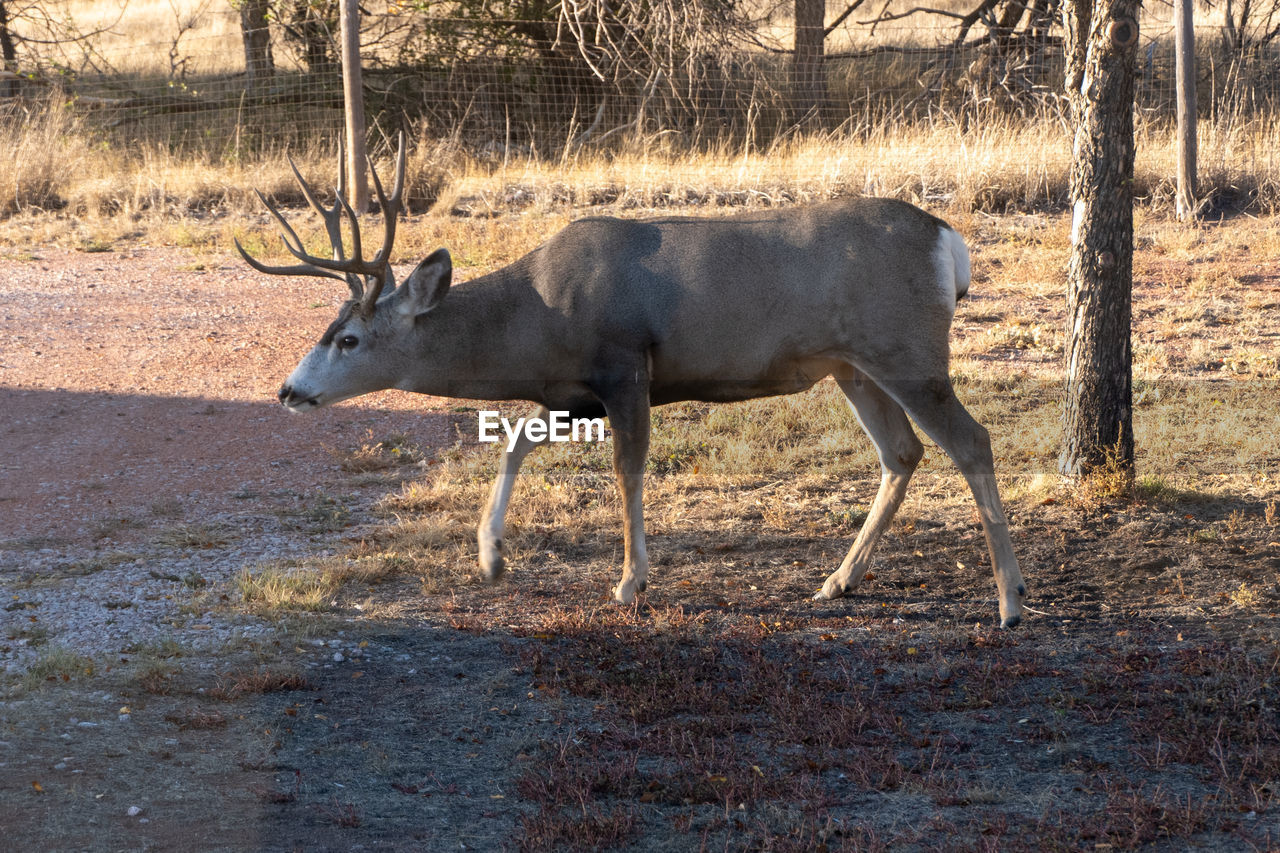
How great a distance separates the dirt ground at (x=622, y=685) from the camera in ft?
13.5

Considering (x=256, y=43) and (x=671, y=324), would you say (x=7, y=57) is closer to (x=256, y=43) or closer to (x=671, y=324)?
(x=256, y=43)

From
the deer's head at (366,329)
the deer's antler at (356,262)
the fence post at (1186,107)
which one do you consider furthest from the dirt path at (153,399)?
the fence post at (1186,107)

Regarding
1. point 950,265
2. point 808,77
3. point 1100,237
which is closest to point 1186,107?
point 808,77

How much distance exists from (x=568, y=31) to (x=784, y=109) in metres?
3.22

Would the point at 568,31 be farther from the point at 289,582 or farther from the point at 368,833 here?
the point at 368,833

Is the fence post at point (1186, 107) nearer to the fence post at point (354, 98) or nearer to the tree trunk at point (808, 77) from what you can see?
the tree trunk at point (808, 77)

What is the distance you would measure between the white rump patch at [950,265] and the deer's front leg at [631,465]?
57.2 inches

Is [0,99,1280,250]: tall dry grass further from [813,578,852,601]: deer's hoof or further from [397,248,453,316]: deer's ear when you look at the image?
[397,248,453,316]: deer's ear

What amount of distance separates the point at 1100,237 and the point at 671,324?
261 centimetres

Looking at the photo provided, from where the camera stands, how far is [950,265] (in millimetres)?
6012

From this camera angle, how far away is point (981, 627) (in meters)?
5.85

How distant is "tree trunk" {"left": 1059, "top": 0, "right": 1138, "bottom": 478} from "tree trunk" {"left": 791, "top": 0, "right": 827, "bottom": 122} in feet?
34.3

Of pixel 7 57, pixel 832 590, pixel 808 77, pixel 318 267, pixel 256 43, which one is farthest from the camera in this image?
pixel 256 43

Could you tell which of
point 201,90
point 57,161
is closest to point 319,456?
point 57,161
